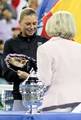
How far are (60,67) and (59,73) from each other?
39 millimetres

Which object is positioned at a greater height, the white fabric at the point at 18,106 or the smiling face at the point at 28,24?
the smiling face at the point at 28,24

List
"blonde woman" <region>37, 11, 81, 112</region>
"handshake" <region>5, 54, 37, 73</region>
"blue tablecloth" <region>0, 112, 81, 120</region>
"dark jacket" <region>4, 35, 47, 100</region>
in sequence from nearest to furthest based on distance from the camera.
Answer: "blue tablecloth" <region>0, 112, 81, 120</region> → "blonde woman" <region>37, 11, 81, 112</region> → "handshake" <region>5, 54, 37, 73</region> → "dark jacket" <region>4, 35, 47, 100</region>

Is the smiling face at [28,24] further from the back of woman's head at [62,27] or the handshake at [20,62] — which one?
the back of woman's head at [62,27]

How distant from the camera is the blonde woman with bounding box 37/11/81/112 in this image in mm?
3197

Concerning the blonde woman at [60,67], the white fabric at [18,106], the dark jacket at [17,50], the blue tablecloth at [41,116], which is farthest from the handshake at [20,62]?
the blue tablecloth at [41,116]

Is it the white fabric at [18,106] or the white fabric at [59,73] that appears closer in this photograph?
the white fabric at [59,73]

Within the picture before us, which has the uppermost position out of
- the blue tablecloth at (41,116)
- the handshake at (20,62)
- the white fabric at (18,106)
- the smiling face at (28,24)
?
the smiling face at (28,24)

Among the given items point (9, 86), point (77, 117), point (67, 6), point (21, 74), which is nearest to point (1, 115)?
point (77, 117)

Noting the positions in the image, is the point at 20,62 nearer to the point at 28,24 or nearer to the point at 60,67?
the point at 28,24

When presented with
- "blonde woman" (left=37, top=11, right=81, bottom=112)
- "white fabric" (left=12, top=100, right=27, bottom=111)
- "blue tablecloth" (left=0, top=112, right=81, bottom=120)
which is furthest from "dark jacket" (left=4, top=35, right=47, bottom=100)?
"blue tablecloth" (left=0, top=112, right=81, bottom=120)

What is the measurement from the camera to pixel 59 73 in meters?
3.23

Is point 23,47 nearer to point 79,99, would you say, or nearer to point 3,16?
point 79,99

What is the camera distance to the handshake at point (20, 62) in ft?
13.0

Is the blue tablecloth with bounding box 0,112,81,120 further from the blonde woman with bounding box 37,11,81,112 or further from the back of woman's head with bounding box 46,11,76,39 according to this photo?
the back of woman's head with bounding box 46,11,76,39
